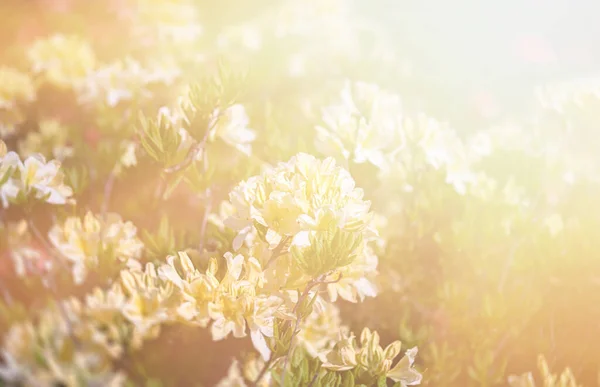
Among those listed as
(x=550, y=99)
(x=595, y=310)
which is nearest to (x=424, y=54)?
(x=550, y=99)

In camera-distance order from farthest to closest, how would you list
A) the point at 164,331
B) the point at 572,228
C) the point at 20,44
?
the point at 20,44 → the point at 572,228 → the point at 164,331

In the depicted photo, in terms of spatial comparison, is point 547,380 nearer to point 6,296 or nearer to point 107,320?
point 107,320

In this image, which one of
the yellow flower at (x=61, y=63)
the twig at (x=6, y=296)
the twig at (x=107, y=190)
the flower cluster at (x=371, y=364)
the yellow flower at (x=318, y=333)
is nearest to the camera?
the flower cluster at (x=371, y=364)

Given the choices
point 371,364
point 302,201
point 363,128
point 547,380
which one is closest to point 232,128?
point 363,128

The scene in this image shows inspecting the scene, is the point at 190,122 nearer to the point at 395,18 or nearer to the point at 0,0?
the point at 0,0

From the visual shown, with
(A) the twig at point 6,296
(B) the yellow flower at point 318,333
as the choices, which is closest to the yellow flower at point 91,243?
(A) the twig at point 6,296

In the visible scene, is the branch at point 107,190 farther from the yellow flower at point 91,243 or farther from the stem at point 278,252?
the stem at point 278,252

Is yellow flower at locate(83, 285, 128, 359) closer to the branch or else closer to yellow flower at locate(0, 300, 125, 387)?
yellow flower at locate(0, 300, 125, 387)
